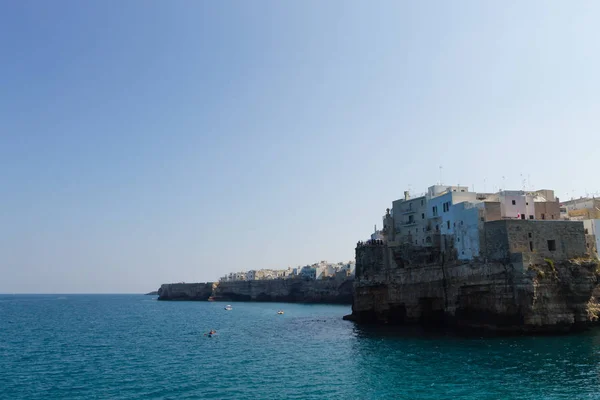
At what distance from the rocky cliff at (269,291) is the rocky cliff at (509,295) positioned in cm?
6949

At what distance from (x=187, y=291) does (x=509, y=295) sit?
15094 centimetres

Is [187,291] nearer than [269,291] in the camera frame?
No

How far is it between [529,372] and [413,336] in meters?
19.0

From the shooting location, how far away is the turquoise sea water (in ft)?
93.4

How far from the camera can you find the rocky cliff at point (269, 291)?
133 meters

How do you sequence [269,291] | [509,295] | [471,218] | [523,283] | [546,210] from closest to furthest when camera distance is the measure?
[523,283]
[509,295]
[471,218]
[546,210]
[269,291]

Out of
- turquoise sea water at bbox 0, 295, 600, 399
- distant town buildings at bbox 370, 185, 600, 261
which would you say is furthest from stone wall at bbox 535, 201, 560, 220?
turquoise sea water at bbox 0, 295, 600, 399

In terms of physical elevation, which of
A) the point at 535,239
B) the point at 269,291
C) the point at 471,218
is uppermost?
the point at 471,218

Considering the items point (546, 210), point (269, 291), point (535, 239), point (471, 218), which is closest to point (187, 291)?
point (269, 291)

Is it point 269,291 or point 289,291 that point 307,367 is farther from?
point 269,291

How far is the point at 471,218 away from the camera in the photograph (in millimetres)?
53656

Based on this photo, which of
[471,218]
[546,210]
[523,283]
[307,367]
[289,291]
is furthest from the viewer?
[289,291]

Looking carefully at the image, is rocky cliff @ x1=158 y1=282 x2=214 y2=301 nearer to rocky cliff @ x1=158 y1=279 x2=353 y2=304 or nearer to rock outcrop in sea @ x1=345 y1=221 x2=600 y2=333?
rocky cliff @ x1=158 y1=279 x2=353 y2=304

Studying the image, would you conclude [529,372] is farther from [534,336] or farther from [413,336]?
[413,336]
